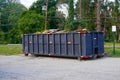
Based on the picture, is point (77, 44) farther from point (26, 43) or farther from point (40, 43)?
point (26, 43)

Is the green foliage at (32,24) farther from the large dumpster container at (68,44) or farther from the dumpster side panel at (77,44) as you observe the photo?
the dumpster side panel at (77,44)

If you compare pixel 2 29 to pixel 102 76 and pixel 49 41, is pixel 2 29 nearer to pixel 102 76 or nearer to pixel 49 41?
pixel 49 41

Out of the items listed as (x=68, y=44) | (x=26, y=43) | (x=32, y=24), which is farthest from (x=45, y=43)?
(x=32, y=24)

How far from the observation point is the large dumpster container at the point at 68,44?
1853 cm

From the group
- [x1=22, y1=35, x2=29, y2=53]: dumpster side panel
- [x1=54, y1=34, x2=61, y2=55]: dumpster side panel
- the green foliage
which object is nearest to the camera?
[x1=54, y1=34, x2=61, y2=55]: dumpster side panel

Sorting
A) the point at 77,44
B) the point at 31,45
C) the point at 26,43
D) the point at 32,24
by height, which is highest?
the point at 32,24

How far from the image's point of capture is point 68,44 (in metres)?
19.5

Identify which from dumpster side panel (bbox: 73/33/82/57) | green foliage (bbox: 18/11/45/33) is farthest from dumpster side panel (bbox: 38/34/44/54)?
green foliage (bbox: 18/11/45/33)

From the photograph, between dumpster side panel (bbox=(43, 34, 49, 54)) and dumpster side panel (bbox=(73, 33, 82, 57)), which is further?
dumpster side panel (bbox=(43, 34, 49, 54))

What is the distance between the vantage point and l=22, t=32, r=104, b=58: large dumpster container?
60.8ft

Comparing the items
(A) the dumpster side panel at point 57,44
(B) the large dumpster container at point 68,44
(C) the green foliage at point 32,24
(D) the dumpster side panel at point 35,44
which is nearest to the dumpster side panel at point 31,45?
(B) the large dumpster container at point 68,44

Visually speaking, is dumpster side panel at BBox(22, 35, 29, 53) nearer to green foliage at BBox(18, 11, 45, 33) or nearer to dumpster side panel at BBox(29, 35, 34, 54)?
dumpster side panel at BBox(29, 35, 34, 54)

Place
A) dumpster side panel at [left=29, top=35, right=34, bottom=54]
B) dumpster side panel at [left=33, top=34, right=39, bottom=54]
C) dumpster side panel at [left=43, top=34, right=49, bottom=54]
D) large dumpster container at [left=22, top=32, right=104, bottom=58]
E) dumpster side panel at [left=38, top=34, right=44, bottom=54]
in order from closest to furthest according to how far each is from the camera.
A: large dumpster container at [left=22, top=32, right=104, bottom=58], dumpster side panel at [left=43, top=34, right=49, bottom=54], dumpster side panel at [left=38, top=34, right=44, bottom=54], dumpster side panel at [left=33, top=34, right=39, bottom=54], dumpster side panel at [left=29, top=35, right=34, bottom=54]

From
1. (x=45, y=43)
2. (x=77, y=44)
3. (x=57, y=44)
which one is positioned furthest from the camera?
(x=45, y=43)
